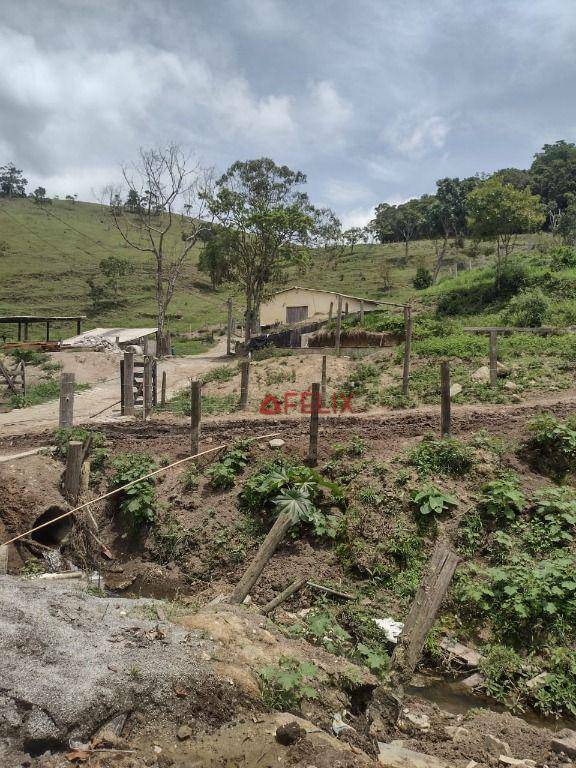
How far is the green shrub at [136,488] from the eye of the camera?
30.9 feet

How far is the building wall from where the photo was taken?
32688 millimetres

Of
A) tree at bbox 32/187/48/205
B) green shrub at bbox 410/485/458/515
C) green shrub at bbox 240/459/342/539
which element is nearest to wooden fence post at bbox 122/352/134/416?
green shrub at bbox 240/459/342/539

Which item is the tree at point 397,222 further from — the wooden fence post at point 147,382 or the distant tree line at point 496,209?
the wooden fence post at point 147,382

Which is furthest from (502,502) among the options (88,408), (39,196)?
(39,196)

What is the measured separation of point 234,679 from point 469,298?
24.9 meters

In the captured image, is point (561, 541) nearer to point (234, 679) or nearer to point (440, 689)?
point (440, 689)

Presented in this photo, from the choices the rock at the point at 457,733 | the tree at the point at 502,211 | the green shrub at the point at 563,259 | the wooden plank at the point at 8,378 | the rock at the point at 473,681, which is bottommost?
the rock at the point at 473,681

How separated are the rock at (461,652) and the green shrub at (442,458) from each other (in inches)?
114

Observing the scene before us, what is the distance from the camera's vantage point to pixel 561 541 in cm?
764

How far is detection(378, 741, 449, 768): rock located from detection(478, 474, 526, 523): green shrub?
4077mm

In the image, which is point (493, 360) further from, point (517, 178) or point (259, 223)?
point (517, 178)

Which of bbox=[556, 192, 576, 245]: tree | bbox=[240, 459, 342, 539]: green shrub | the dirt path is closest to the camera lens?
bbox=[240, 459, 342, 539]: green shrub

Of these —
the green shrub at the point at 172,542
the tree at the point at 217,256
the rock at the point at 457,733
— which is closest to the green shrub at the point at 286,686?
the rock at the point at 457,733

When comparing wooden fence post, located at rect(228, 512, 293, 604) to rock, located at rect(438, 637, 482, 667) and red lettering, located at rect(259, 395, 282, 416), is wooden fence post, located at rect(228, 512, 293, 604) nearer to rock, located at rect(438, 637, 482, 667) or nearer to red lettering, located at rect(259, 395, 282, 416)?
rock, located at rect(438, 637, 482, 667)
